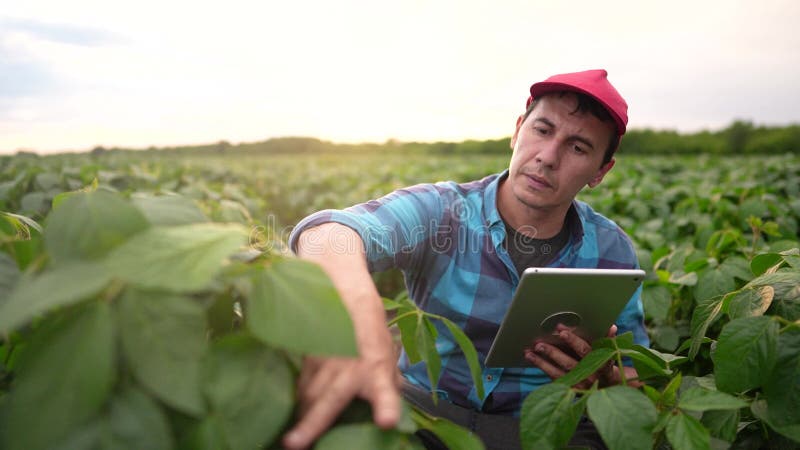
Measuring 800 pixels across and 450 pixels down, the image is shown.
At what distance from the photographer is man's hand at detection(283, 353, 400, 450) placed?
0.65 meters

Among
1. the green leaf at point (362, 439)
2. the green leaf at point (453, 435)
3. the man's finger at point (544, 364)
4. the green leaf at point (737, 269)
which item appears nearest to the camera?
the green leaf at point (362, 439)

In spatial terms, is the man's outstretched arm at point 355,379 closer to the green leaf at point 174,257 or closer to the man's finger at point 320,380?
the man's finger at point 320,380

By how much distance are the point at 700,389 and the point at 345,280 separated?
67cm

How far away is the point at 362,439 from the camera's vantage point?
2.08 feet

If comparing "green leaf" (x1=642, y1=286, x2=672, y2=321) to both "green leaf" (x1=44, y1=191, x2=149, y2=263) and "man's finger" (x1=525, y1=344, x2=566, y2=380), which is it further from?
"green leaf" (x1=44, y1=191, x2=149, y2=263)

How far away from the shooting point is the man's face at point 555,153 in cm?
201

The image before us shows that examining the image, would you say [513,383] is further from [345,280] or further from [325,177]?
[325,177]

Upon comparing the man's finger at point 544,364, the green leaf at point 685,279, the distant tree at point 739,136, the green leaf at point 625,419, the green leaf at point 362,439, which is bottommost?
the man's finger at point 544,364

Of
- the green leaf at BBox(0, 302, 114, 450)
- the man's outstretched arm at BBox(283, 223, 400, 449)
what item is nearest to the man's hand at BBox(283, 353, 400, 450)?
the man's outstretched arm at BBox(283, 223, 400, 449)

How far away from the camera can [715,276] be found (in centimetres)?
190

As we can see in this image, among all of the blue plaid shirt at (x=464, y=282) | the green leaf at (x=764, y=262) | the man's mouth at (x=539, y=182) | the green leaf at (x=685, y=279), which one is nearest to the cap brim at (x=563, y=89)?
the man's mouth at (x=539, y=182)

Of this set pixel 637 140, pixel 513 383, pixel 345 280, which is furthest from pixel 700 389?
pixel 637 140

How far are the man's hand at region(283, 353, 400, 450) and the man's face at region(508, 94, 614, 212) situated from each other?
143 centimetres

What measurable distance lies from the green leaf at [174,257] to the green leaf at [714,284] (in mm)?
1801
